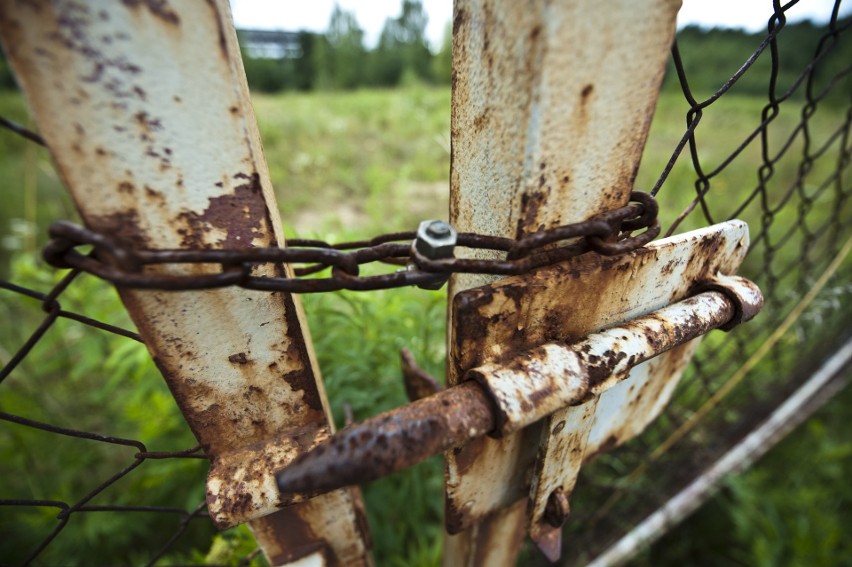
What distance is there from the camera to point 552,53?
33 cm

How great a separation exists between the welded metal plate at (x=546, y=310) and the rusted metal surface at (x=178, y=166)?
0.23 metres

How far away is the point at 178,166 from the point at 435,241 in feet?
0.79

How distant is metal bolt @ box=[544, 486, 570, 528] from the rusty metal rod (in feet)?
1.00

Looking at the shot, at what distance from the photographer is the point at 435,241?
1.25 ft

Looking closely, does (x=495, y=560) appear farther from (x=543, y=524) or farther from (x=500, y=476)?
(x=500, y=476)

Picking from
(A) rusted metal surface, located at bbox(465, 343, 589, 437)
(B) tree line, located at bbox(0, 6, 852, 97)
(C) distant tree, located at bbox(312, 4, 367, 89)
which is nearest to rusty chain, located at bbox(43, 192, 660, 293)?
(A) rusted metal surface, located at bbox(465, 343, 589, 437)

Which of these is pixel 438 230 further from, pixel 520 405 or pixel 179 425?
pixel 179 425

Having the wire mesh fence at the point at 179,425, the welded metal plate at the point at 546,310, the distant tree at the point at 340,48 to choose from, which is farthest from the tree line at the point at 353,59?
the welded metal plate at the point at 546,310

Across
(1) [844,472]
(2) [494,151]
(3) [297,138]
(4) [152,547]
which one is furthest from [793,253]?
(3) [297,138]

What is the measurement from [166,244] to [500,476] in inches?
21.1

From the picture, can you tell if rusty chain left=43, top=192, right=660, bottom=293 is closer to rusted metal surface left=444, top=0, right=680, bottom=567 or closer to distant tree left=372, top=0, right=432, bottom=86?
rusted metal surface left=444, top=0, right=680, bottom=567

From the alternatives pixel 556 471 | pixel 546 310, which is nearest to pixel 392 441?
pixel 546 310

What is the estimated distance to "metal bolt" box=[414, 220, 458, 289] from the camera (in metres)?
0.38

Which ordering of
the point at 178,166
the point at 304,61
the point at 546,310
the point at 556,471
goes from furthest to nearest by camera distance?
1. the point at 304,61
2. the point at 556,471
3. the point at 546,310
4. the point at 178,166
